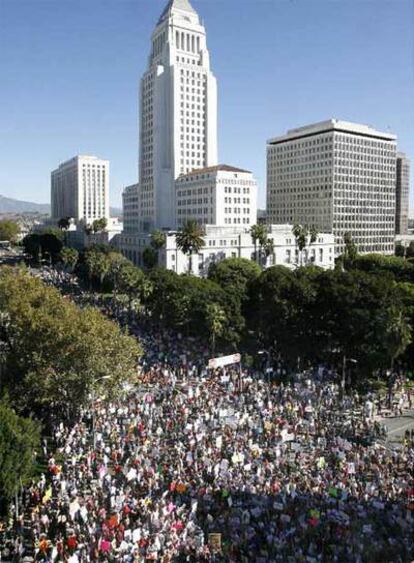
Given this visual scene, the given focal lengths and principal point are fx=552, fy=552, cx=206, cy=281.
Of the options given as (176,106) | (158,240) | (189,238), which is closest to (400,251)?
(176,106)

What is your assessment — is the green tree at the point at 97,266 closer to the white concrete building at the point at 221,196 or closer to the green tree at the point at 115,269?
the green tree at the point at 115,269

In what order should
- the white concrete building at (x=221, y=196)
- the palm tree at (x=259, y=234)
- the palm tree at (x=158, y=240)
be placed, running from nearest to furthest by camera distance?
the palm tree at (x=158, y=240) < the palm tree at (x=259, y=234) < the white concrete building at (x=221, y=196)

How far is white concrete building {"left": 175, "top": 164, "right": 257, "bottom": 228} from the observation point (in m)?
122

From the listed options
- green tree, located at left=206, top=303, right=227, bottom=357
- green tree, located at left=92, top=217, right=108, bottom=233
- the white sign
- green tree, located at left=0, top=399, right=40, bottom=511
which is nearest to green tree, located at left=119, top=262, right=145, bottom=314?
green tree, located at left=206, top=303, right=227, bottom=357

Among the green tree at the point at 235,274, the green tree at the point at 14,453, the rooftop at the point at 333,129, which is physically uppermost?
the rooftop at the point at 333,129

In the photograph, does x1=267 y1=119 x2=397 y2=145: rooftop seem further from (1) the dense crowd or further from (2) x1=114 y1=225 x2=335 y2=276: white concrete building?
(1) the dense crowd

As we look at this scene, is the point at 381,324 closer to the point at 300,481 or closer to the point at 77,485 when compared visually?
the point at 300,481

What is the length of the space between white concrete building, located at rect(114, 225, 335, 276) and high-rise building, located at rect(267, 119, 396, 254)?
29.3m

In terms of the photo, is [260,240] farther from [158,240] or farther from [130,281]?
[130,281]

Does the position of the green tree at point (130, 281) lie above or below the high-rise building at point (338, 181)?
below

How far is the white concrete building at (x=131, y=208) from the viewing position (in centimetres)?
15738

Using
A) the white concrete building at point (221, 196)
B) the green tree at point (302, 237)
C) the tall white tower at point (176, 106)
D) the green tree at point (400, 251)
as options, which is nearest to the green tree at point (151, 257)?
the white concrete building at point (221, 196)

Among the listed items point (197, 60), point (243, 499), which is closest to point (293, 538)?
point (243, 499)

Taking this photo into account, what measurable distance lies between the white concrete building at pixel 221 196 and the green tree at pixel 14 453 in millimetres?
95222
